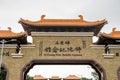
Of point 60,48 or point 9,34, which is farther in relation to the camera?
point 9,34

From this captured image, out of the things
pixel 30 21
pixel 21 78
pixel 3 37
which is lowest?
pixel 21 78

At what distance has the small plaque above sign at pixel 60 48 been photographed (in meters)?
18.9

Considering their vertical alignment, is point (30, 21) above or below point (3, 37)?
above

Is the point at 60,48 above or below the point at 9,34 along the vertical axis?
below

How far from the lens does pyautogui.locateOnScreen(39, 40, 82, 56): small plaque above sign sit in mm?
18906

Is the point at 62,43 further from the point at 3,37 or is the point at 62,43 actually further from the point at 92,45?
the point at 3,37

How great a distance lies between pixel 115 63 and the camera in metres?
18.8

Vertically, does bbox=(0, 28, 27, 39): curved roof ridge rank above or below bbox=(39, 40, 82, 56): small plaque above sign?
above

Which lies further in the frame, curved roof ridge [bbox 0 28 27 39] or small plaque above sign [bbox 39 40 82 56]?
small plaque above sign [bbox 39 40 82 56]

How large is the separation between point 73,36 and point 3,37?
5.53m

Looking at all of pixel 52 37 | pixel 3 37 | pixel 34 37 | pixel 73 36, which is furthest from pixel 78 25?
pixel 3 37

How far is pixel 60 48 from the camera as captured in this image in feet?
62.4

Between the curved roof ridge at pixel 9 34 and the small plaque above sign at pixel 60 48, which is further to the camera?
the small plaque above sign at pixel 60 48

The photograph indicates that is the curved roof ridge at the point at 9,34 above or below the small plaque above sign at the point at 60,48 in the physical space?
above
